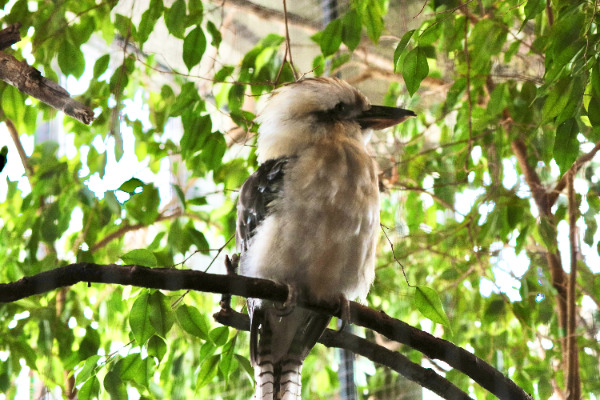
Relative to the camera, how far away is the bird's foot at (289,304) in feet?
3.76

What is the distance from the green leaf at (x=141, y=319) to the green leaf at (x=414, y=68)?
0.55 m

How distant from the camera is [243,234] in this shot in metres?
1.35

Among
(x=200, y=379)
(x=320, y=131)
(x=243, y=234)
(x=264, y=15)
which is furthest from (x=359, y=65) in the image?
(x=200, y=379)

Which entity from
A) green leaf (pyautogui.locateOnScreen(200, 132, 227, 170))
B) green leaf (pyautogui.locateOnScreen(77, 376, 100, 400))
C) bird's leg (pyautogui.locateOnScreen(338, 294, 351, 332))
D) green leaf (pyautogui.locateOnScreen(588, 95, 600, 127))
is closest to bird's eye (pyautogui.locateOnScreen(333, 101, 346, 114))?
green leaf (pyautogui.locateOnScreen(200, 132, 227, 170))

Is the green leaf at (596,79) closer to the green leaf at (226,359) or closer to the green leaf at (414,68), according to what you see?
the green leaf at (414,68)

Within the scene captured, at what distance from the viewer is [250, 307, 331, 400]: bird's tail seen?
1315 millimetres

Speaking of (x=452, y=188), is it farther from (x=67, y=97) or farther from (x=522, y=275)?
(x=67, y=97)

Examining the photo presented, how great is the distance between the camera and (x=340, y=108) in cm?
139

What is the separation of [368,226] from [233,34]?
32.2 inches

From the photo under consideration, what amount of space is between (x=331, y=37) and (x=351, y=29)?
5 centimetres

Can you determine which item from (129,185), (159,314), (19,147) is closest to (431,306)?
(159,314)

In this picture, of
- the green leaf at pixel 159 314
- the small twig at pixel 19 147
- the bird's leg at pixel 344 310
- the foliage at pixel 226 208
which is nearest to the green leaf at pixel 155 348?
the foliage at pixel 226 208

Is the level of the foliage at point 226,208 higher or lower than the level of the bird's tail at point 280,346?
higher

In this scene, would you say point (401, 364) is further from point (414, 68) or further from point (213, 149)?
point (213, 149)
